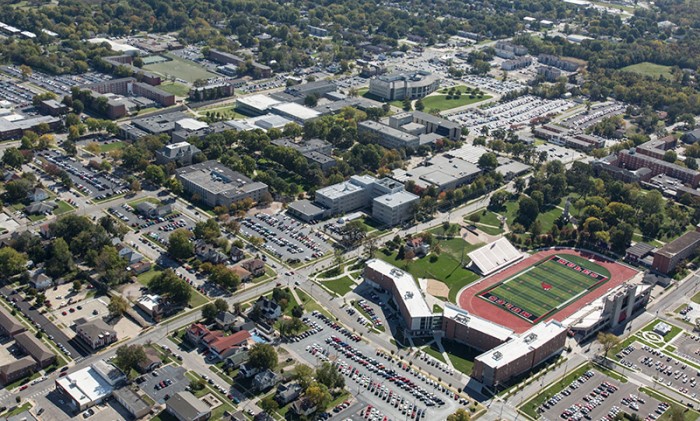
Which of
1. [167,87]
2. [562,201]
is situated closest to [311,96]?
[167,87]

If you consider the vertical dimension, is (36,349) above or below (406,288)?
above

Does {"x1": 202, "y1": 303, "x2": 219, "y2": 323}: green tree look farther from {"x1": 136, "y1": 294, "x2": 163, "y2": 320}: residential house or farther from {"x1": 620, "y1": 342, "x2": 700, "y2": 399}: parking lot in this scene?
{"x1": 620, "y1": 342, "x2": 700, "y2": 399}: parking lot

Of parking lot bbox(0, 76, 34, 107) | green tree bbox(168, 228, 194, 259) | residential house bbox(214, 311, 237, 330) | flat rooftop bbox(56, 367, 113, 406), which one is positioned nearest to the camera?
flat rooftop bbox(56, 367, 113, 406)

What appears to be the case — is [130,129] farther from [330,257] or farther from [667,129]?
[667,129]

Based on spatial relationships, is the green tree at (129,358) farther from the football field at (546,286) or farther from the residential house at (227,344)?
the football field at (546,286)

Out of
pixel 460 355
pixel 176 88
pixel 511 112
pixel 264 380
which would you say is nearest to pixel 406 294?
pixel 460 355

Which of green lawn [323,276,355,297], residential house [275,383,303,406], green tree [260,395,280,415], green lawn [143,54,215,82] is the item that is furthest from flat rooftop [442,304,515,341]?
green lawn [143,54,215,82]

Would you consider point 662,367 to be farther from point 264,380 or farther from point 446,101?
point 446,101
